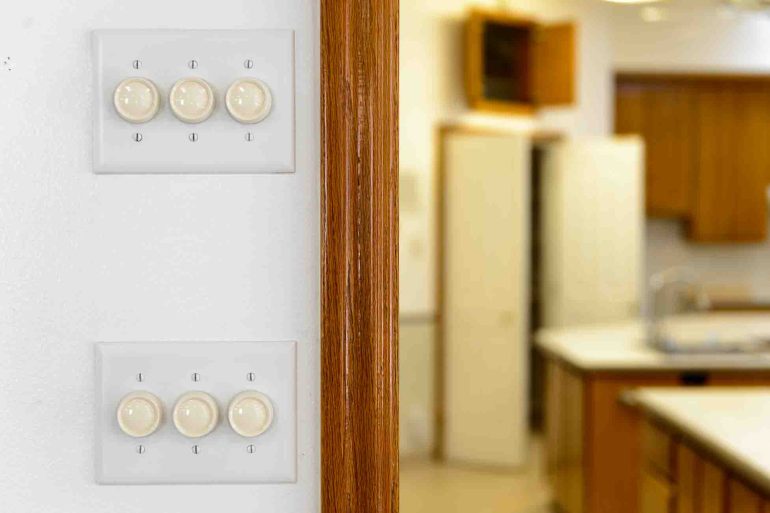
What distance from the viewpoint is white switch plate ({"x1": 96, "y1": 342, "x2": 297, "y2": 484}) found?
893 mm

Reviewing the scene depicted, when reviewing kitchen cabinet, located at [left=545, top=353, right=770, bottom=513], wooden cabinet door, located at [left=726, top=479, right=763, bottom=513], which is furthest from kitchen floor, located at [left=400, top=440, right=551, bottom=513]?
wooden cabinet door, located at [left=726, top=479, right=763, bottom=513]

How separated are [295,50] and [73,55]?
209 millimetres

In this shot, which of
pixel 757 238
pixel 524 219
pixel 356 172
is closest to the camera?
A: pixel 356 172

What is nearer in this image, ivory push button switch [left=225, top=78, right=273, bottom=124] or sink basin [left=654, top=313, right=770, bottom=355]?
ivory push button switch [left=225, top=78, right=273, bottom=124]

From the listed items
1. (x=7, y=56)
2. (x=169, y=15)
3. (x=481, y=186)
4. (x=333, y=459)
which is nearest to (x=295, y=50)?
(x=169, y=15)

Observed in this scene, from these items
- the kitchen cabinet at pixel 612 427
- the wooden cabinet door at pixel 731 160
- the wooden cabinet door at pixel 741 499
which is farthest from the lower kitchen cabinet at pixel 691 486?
the wooden cabinet door at pixel 731 160

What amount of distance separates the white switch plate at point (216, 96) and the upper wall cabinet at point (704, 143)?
7012mm

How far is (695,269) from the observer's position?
8023 mm

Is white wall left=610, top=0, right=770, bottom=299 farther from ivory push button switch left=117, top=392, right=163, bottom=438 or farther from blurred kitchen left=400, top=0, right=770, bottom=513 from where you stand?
ivory push button switch left=117, top=392, right=163, bottom=438

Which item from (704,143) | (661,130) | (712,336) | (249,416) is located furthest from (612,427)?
(704,143)

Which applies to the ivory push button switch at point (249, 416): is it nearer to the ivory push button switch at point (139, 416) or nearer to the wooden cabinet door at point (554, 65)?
the ivory push button switch at point (139, 416)

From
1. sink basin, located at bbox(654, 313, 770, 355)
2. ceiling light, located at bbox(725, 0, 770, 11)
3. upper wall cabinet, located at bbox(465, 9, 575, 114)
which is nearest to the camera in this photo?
ceiling light, located at bbox(725, 0, 770, 11)

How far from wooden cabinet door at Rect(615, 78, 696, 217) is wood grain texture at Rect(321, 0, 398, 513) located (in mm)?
7007

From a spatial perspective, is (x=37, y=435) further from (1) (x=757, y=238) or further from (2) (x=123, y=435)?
(1) (x=757, y=238)
